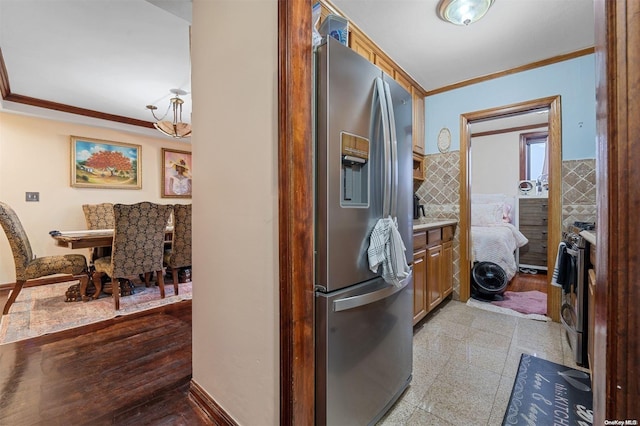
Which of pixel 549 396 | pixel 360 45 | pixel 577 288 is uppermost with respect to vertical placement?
pixel 360 45

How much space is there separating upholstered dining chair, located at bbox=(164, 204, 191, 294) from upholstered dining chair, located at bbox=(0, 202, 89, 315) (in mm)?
903

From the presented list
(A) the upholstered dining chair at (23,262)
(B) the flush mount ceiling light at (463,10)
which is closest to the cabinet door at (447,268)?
(B) the flush mount ceiling light at (463,10)

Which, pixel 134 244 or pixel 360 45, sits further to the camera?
pixel 134 244

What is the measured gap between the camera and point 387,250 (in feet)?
4.14

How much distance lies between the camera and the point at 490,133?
5535 millimetres

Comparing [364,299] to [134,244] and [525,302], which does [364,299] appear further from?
[525,302]

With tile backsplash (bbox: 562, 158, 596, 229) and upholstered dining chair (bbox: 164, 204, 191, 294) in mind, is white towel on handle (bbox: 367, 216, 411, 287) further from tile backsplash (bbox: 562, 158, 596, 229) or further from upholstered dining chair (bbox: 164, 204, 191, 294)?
upholstered dining chair (bbox: 164, 204, 191, 294)

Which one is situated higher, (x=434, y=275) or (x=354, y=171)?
(x=354, y=171)

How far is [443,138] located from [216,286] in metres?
3.09

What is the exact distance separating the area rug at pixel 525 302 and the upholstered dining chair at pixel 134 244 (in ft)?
12.8

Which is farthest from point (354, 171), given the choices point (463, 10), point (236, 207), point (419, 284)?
point (463, 10)

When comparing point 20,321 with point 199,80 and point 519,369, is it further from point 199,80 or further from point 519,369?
point 519,369

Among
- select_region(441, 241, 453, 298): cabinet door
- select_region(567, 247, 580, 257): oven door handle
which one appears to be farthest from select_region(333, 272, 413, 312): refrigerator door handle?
select_region(441, 241, 453, 298): cabinet door

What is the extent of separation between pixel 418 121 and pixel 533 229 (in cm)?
331
